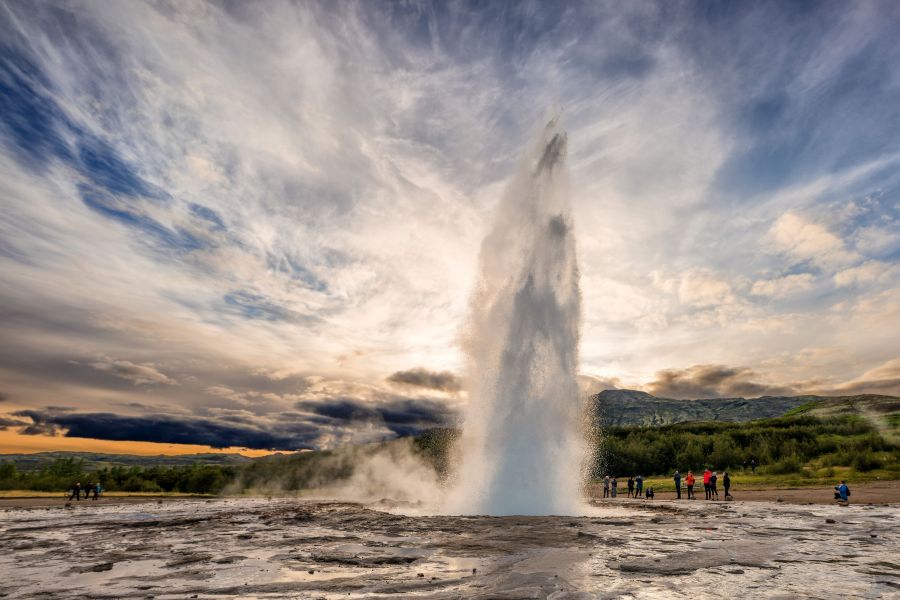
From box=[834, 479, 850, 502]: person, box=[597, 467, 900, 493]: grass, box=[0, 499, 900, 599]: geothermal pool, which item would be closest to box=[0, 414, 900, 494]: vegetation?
box=[597, 467, 900, 493]: grass

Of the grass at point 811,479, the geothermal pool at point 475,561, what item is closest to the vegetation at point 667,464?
the grass at point 811,479

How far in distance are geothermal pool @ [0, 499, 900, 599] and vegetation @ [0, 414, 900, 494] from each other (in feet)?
146

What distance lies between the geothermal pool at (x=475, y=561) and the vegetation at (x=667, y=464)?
44.6 meters

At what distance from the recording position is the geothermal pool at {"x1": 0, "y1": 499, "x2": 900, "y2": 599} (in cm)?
800

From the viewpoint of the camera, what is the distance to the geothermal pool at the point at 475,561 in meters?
8.00

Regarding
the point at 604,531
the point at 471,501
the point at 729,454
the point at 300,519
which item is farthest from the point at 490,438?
the point at 729,454

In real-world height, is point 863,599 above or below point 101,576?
above

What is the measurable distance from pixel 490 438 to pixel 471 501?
295cm

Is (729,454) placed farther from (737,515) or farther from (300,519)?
(300,519)

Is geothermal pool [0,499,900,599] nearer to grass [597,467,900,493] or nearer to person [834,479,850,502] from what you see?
person [834,479,850,502]

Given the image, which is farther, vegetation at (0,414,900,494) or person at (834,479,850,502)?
vegetation at (0,414,900,494)

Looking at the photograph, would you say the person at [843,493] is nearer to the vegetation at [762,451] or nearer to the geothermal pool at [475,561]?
the geothermal pool at [475,561]

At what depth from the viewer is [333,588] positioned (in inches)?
322

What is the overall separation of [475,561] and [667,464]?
316 feet
